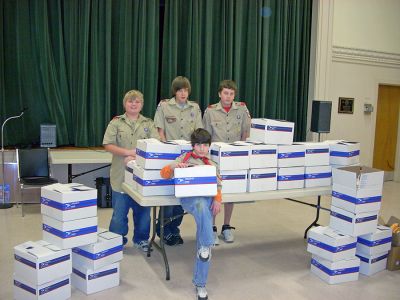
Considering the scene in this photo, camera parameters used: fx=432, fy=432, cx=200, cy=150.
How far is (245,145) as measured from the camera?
3.24 meters

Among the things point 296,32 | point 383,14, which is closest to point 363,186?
point 296,32

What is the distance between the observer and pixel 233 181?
321 cm

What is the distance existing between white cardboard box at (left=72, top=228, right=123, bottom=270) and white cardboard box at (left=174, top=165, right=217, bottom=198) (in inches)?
24.6

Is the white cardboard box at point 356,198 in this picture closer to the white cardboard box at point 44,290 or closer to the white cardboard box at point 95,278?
the white cardboard box at point 95,278

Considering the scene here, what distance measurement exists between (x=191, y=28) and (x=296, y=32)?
5.90 feet

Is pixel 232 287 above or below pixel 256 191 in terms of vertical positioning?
below

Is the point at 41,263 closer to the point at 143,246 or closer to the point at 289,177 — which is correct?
the point at 143,246

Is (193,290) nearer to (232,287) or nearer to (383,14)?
(232,287)

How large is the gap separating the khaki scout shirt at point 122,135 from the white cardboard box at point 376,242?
6.03ft

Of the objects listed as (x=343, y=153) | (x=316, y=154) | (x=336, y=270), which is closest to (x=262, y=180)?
(x=316, y=154)

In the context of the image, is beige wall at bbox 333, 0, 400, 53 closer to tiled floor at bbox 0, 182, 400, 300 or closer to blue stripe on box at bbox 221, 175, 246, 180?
tiled floor at bbox 0, 182, 400, 300

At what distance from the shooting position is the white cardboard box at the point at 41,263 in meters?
2.60

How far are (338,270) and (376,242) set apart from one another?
0.41 m

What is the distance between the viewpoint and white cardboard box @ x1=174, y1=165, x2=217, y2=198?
2.72 m
